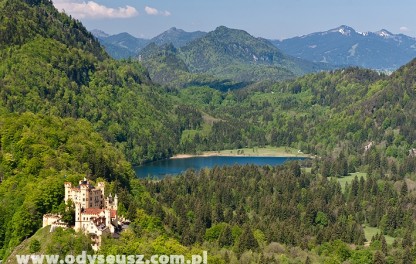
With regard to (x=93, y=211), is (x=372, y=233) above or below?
below

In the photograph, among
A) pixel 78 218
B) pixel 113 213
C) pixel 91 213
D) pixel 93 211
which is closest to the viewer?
pixel 78 218

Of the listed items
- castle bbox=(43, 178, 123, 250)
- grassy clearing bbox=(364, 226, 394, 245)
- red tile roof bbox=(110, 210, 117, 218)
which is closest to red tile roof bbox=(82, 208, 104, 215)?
castle bbox=(43, 178, 123, 250)

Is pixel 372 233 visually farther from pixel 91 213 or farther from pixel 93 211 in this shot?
pixel 91 213

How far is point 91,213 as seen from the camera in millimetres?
104000

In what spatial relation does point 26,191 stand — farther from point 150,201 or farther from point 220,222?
point 220,222

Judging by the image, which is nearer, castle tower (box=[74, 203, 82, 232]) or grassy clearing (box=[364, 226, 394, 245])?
castle tower (box=[74, 203, 82, 232])

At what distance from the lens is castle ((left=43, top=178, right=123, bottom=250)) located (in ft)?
336

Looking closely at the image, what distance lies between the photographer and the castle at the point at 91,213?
336 ft

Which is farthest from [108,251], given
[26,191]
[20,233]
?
[26,191]

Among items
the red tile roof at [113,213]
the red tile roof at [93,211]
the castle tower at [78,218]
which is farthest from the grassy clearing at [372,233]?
the castle tower at [78,218]

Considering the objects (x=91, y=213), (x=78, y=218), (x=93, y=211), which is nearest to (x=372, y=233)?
(x=93, y=211)

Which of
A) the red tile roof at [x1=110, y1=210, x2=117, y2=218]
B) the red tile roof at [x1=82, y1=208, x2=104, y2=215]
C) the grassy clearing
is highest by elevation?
the red tile roof at [x1=82, y1=208, x2=104, y2=215]

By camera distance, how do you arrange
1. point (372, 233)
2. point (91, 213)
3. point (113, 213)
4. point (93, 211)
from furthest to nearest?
1. point (372, 233)
2. point (113, 213)
3. point (93, 211)
4. point (91, 213)

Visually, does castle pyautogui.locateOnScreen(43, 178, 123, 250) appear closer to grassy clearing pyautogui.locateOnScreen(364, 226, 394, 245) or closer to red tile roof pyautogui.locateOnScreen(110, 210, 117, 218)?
red tile roof pyautogui.locateOnScreen(110, 210, 117, 218)
